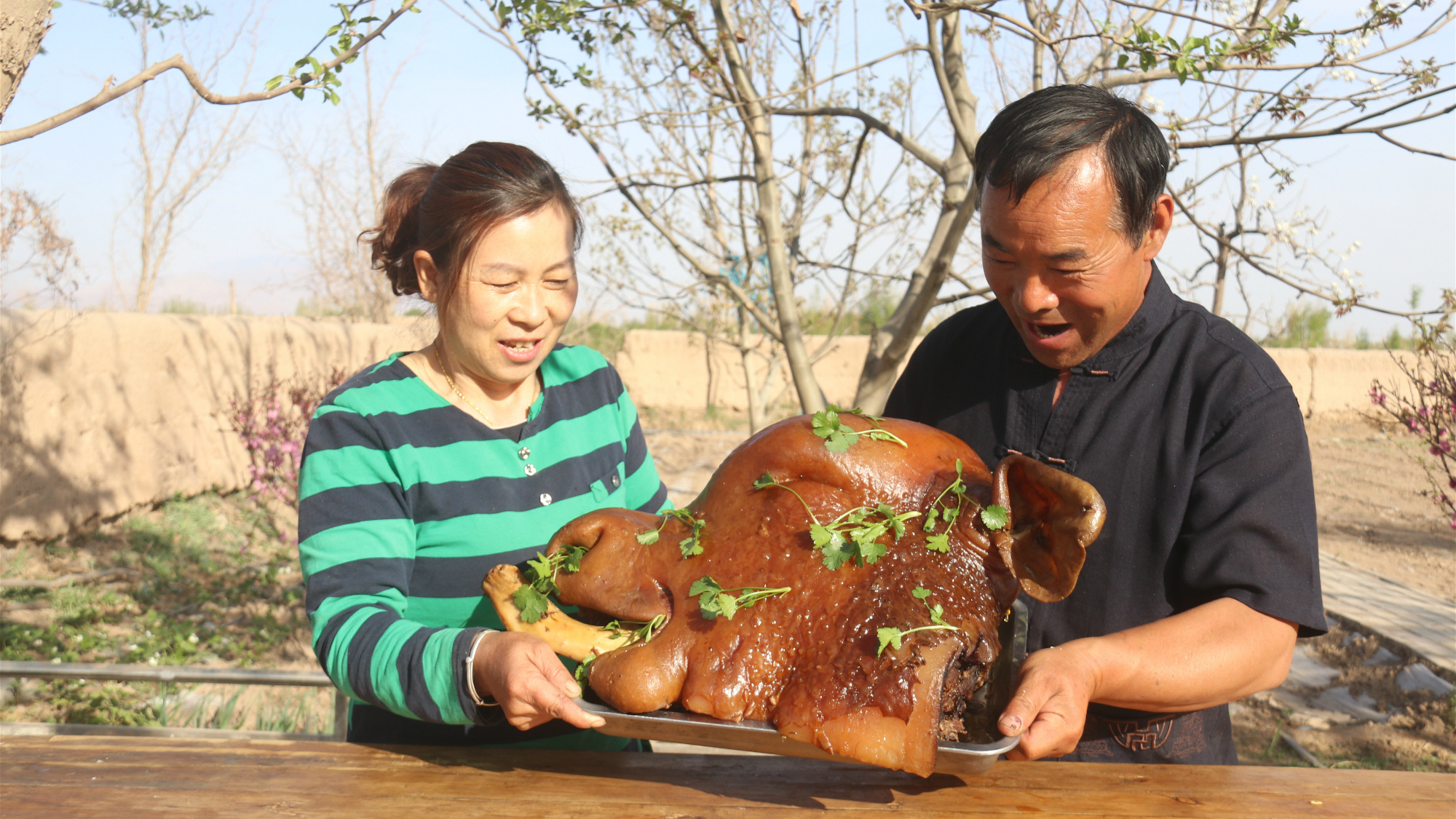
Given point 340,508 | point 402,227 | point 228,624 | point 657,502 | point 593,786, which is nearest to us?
point 593,786

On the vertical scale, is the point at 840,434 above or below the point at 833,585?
above

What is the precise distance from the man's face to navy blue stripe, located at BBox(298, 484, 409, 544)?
5.02ft

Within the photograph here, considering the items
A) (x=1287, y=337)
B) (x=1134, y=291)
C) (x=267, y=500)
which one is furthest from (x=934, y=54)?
(x=1287, y=337)

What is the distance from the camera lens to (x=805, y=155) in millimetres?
6730

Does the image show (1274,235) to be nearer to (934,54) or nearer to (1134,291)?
(934,54)

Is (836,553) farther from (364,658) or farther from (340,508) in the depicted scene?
(340,508)

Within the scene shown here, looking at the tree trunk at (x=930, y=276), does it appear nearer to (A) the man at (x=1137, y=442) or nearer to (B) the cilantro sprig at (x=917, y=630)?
(A) the man at (x=1137, y=442)

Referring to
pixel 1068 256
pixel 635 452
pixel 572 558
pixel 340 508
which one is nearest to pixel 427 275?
pixel 340 508

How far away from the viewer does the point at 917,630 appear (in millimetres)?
1768

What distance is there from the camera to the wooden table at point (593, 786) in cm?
191

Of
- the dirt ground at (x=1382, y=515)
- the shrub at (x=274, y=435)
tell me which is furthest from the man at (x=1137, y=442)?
the shrub at (x=274, y=435)

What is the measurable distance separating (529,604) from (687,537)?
0.37 m

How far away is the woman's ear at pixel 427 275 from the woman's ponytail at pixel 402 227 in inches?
2.6

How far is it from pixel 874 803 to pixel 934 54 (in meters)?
2.93
